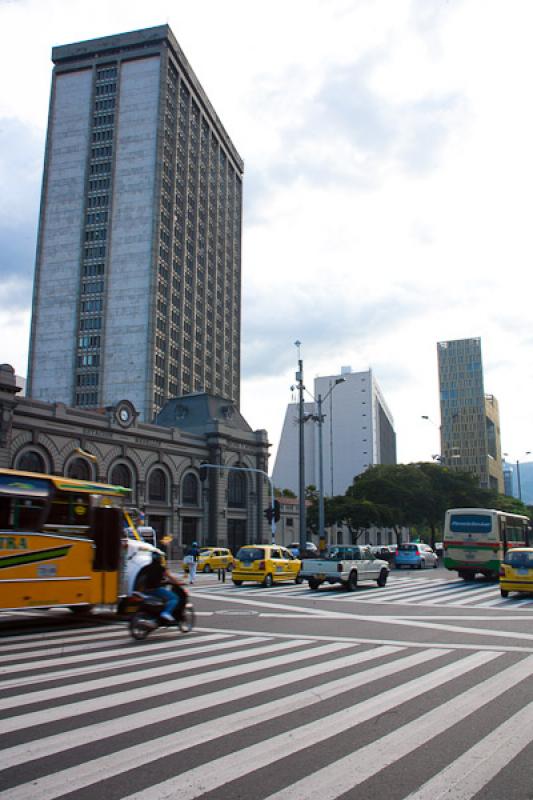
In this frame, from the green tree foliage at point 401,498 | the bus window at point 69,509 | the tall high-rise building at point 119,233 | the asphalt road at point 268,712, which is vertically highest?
the tall high-rise building at point 119,233

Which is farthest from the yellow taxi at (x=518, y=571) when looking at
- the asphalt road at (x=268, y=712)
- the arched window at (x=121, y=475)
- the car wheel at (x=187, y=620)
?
the arched window at (x=121, y=475)

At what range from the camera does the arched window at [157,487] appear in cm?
4984

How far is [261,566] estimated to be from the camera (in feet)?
83.0

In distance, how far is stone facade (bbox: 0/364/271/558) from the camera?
41000 mm

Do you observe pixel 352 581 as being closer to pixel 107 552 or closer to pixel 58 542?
pixel 107 552

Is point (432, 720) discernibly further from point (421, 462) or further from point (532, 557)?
point (421, 462)

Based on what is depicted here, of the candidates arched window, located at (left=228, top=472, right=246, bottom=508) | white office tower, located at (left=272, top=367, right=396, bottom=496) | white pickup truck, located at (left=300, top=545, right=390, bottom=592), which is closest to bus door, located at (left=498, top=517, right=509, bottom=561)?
white pickup truck, located at (left=300, top=545, right=390, bottom=592)

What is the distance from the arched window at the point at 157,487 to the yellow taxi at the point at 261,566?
80.1ft

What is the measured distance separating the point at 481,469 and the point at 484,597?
491 feet

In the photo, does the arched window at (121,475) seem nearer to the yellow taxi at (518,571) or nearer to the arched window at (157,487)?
the arched window at (157,487)

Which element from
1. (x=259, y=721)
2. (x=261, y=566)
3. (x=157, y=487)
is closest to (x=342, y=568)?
(x=261, y=566)

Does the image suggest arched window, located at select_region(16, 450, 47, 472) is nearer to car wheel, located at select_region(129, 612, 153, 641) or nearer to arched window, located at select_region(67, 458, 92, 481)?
arched window, located at select_region(67, 458, 92, 481)

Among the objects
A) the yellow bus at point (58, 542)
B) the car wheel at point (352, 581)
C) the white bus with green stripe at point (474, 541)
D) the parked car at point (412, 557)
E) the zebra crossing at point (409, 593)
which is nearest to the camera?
the yellow bus at point (58, 542)

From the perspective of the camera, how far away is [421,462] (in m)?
69.2
